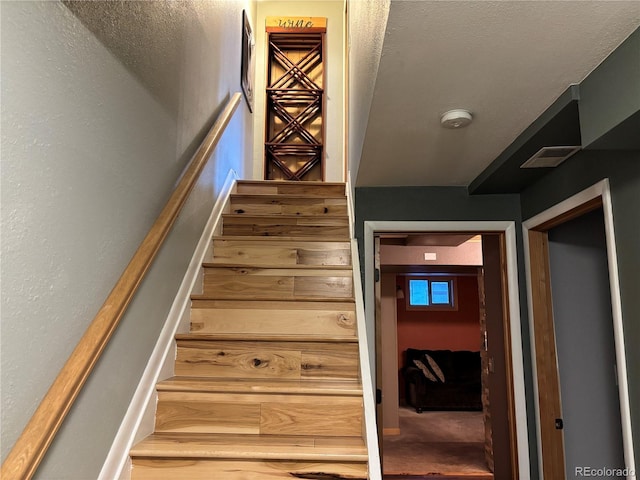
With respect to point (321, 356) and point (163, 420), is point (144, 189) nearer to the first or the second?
point (163, 420)

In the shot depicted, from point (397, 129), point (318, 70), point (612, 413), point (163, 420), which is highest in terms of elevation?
point (318, 70)

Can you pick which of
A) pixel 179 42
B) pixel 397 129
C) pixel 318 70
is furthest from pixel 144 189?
pixel 318 70

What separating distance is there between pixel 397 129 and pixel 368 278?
1102 millimetres

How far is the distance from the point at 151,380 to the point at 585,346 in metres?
2.38

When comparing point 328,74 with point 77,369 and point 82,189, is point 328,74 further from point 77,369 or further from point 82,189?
point 77,369

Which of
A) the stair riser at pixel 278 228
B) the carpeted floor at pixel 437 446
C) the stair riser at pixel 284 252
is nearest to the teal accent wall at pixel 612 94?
the stair riser at pixel 284 252

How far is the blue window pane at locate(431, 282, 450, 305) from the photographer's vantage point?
777cm

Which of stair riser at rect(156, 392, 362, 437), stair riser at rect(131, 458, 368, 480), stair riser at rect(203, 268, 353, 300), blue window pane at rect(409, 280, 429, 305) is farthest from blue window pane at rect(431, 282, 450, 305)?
stair riser at rect(131, 458, 368, 480)

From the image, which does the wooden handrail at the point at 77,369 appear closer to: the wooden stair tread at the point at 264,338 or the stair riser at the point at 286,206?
the wooden stair tread at the point at 264,338

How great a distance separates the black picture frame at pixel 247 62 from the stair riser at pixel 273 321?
2.42m

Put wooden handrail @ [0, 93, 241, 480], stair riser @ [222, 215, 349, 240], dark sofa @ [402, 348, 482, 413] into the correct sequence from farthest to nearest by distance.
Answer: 1. dark sofa @ [402, 348, 482, 413]
2. stair riser @ [222, 215, 349, 240]
3. wooden handrail @ [0, 93, 241, 480]

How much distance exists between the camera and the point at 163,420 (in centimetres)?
171

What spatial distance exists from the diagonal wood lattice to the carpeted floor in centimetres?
314

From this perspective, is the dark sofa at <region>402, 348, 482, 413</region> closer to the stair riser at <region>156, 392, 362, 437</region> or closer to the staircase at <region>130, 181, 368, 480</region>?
the staircase at <region>130, 181, 368, 480</region>
